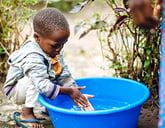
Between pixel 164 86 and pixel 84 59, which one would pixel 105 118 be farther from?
pixel 84 59

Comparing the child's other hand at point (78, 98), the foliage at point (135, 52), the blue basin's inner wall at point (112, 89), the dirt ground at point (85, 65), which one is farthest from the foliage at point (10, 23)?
the child's other hand at point (78, 98)

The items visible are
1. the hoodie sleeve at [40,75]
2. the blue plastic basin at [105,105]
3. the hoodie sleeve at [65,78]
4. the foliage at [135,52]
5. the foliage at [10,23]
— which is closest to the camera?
the blue plastic basin at [105,105]

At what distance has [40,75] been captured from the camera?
10.2 ft

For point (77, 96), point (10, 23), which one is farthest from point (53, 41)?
point (10, 23)

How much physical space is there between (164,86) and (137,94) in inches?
49.5

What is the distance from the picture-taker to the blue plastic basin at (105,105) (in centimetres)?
285

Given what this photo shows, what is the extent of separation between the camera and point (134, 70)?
12.2 ft

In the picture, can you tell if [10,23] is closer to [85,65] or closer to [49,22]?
[49,22]

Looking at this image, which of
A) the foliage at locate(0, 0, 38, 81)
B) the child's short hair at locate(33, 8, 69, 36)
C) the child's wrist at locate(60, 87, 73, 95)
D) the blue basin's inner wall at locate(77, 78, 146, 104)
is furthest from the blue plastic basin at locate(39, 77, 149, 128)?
the foliage at locate(0, 0, 38, 81)

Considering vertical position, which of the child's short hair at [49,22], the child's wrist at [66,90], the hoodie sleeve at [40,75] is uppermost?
the child's short hair at [49,22]

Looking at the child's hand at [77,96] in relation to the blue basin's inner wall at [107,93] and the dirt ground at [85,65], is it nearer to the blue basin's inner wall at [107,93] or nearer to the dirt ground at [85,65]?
the blue basin's inner wall at [107,93]

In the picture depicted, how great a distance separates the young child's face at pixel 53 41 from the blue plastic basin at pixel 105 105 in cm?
30

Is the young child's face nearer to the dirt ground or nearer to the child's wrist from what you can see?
the child's wrist

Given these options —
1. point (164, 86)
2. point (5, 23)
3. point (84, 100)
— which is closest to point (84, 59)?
point (5, 23)
